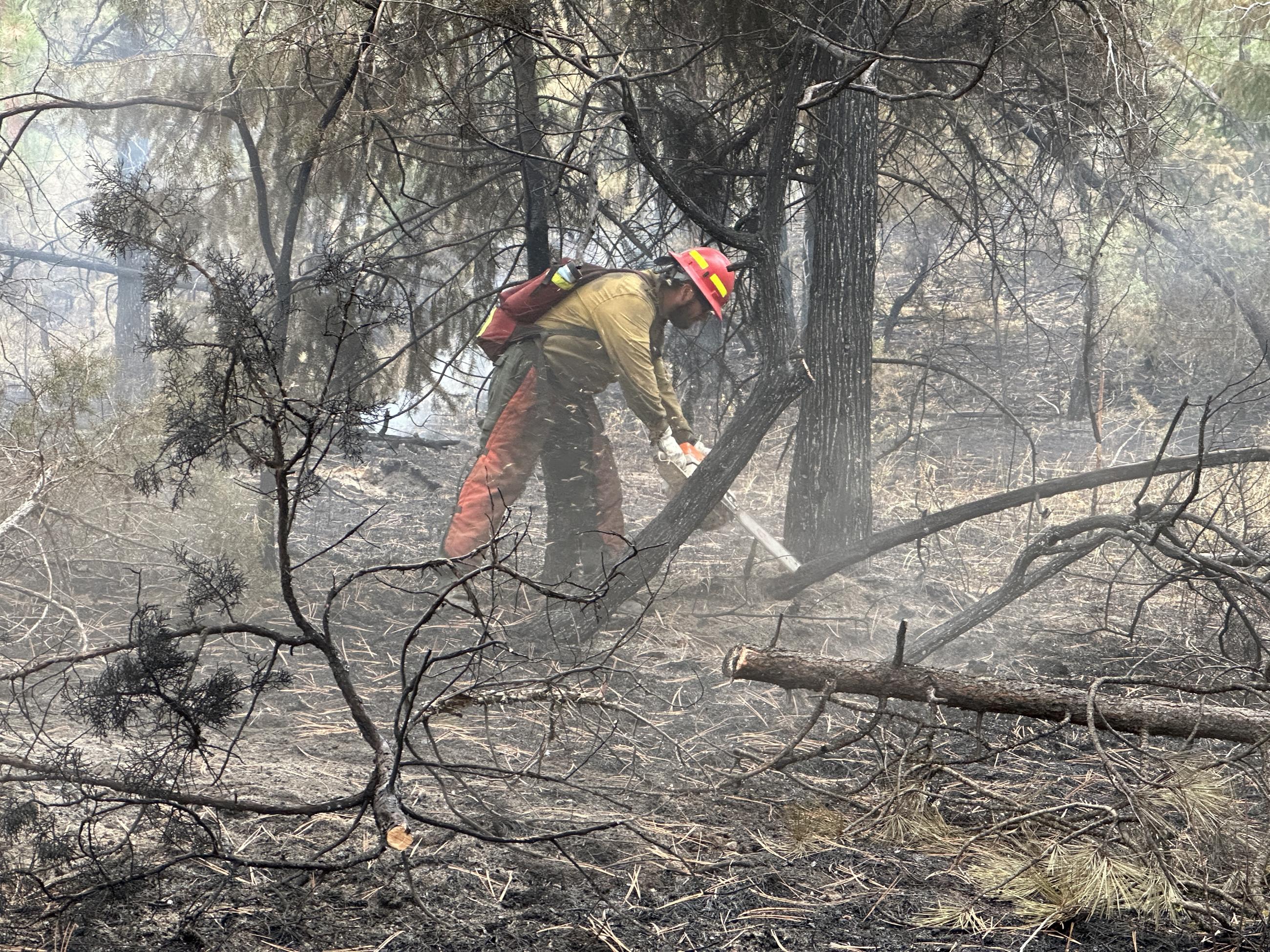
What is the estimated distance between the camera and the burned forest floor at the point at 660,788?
231 centimetres

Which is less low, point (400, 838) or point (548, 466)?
point (548, 466)

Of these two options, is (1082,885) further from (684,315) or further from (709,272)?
(684,315)

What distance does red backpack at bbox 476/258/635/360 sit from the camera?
4.80 metres

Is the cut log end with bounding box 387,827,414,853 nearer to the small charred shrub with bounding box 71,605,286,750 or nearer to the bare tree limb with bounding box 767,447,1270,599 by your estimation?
the small charred shrub with bounding box 71,605,286,750

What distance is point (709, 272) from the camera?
16.0 ft

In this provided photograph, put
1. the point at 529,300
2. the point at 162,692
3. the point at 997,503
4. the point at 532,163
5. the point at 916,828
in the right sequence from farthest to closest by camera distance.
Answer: the point at 532,163 < the point at 529,300 < the point at 997,503 < the point at 916,828 < the point at 162,692

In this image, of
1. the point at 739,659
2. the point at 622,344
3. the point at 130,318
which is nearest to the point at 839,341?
the point at 622,344

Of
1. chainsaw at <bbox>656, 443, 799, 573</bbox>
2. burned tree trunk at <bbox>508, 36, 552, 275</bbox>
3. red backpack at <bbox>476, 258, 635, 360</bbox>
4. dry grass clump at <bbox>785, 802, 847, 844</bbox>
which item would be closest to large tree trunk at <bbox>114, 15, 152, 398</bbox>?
burned tree trunk at <bbox>508, 36, 552, 275</bbox>

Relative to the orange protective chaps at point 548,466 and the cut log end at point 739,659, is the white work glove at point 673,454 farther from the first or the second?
the cut log end at point 739,659

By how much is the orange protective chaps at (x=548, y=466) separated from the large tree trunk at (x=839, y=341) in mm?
1154

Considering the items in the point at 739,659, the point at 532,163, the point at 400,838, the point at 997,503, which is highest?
the point at 532,163

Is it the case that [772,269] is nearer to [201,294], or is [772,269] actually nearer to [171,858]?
[171,858]

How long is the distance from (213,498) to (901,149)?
199 inches

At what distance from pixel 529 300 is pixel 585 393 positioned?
583 millimetres
